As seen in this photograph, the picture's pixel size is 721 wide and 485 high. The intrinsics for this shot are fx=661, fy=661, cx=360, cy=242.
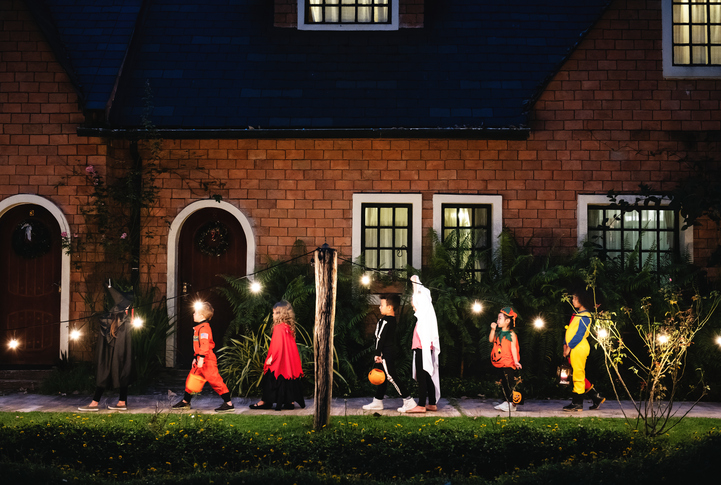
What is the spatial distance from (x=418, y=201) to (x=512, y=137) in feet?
5.63

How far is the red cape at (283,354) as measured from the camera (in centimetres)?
802

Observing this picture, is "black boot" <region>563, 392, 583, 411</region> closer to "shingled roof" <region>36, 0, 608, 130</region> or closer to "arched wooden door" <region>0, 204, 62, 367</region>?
"shingled roof" <region>36, 0, 608, 130</region>

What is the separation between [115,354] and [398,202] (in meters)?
4.72

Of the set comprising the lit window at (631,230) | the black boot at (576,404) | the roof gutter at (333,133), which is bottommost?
the black boot at (576,404)

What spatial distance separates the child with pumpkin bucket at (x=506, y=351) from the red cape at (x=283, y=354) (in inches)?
96.1

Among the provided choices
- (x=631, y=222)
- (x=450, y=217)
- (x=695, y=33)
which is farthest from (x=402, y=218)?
(x=695, y=33)

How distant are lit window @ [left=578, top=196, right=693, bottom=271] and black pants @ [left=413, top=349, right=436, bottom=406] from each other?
3.80 meters

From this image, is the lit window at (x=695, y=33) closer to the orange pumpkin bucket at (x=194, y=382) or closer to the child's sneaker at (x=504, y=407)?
the child's sneaker at (x=504, y=407)

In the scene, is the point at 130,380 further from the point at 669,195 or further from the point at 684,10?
the point at 684,10

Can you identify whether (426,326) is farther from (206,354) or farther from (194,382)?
(194,382)

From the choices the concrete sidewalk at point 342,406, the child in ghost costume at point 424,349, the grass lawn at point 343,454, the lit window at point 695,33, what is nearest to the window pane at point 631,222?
the lit window at point 695,33

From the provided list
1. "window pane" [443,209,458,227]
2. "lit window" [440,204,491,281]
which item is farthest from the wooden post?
"window pane" [443,209,458,227]

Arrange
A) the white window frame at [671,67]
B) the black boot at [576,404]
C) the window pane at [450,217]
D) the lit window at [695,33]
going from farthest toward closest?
the lit window at [695,33]
the window pane at [450,217]
the white window frame at [671,67]
the black boot at [576,404]

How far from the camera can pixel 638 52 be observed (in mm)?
10352
